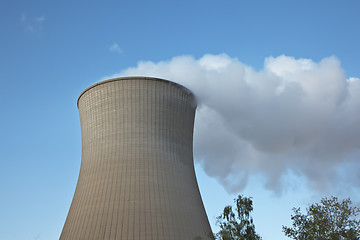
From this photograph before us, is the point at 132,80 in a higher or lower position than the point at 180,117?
higher

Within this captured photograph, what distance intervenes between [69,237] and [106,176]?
252cm

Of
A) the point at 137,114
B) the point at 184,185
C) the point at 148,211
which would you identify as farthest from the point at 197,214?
the point at 137,114

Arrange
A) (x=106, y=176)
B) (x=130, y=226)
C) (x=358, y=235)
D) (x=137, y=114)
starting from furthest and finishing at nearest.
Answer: (x=137, y=114) → (x=106, y=176) → (x=130, y=226) → (x=358, y=235)

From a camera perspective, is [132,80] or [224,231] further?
[132,80]

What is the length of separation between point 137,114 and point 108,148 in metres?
1.75

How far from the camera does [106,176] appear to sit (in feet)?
45.8

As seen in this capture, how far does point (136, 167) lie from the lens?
1405cm

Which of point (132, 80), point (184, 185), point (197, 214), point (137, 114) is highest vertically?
point (132, 80)

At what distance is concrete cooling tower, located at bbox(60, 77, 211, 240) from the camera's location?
13250 millimetres

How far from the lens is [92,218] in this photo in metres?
13.3

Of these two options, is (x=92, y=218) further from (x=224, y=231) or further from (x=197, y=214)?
(x=224, y=231)

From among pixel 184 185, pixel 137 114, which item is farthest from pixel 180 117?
pixel 184 185

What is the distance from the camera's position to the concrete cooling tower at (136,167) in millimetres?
13250

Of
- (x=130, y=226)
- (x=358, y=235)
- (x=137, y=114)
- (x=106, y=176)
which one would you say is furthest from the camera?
(x=137, y=114)
